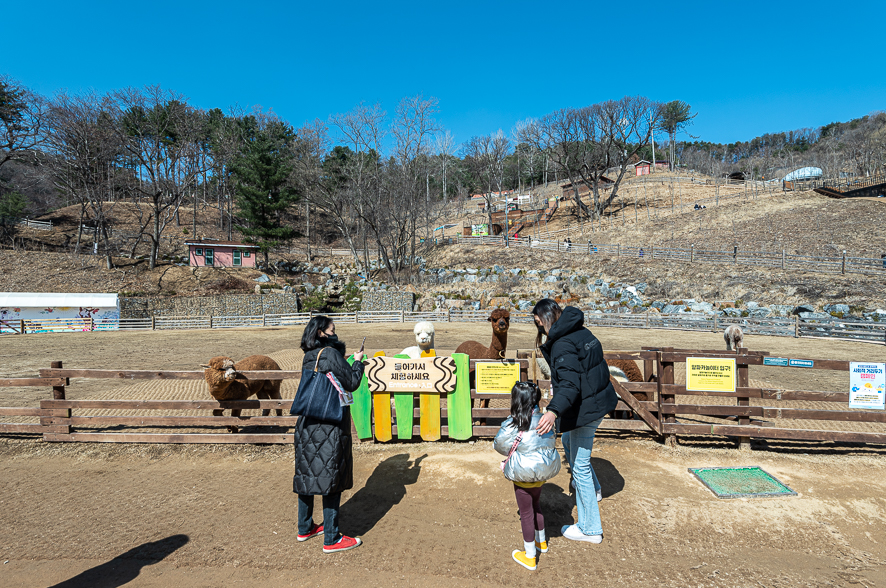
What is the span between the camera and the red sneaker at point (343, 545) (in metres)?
3.61

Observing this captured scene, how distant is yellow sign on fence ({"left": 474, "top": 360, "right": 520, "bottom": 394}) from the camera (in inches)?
232

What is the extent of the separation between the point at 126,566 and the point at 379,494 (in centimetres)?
224

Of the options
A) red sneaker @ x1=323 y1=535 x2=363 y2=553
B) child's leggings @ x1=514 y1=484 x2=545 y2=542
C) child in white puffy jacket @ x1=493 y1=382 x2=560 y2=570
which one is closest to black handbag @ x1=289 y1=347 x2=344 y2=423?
red sneaker @ x1=323 y1=535 x2=363 y2=553

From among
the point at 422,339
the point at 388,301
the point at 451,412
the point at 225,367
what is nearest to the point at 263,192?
the point at 388,301

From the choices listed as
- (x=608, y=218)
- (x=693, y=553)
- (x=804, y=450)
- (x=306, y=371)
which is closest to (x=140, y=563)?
(x=306, y=371)

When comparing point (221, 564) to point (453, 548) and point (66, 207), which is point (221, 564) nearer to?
point (453, 548)

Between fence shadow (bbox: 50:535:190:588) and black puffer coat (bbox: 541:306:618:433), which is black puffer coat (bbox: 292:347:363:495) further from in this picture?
black puffer coat (bbox: 541:306:618:433)

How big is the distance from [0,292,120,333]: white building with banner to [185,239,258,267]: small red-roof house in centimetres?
1134

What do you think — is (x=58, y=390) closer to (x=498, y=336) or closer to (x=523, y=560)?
(x=498, y=336)

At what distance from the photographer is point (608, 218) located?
165 feet

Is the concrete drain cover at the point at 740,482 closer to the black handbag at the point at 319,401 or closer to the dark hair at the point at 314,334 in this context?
the black handbag at the point at 319,401

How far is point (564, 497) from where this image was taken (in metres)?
4.53

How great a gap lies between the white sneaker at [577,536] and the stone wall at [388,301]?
87.4 feet

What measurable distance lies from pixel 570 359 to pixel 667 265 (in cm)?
2993
